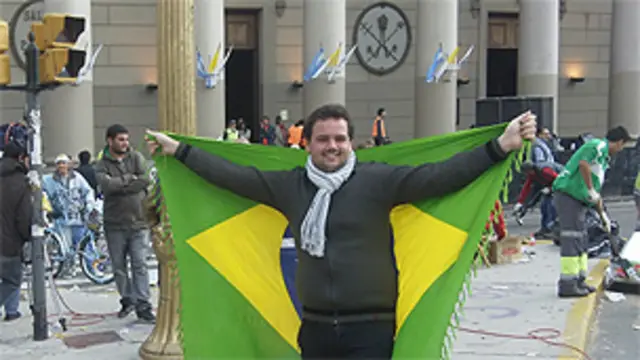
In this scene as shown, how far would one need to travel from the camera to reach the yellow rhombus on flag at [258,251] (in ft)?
14.2

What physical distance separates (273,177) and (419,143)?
2.92 ft

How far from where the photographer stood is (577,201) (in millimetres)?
9070


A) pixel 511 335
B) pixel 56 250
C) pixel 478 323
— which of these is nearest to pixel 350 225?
pixel 511 335

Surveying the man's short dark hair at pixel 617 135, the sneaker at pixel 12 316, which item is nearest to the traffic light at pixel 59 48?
the sneaker at pixel 12 316

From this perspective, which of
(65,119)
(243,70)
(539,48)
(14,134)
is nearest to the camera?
(14,134)

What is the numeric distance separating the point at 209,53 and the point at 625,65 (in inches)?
593

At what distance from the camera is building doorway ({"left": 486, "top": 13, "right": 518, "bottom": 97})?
2905 centimetres

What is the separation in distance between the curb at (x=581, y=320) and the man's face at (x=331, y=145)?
3985 millimetres

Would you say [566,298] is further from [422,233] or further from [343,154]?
[343,154]

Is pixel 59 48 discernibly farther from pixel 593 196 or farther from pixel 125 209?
pixel 593 196

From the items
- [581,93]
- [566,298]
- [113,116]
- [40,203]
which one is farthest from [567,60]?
[40,203]

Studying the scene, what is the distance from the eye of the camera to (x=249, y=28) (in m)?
25.6

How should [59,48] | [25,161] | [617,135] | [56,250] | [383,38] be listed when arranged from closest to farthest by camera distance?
[59,48]
[25,161]
[617,135]
[56,250]
[383,38]

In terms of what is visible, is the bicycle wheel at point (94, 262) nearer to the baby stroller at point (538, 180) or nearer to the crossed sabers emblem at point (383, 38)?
the baby stroller at point (538, 180)
